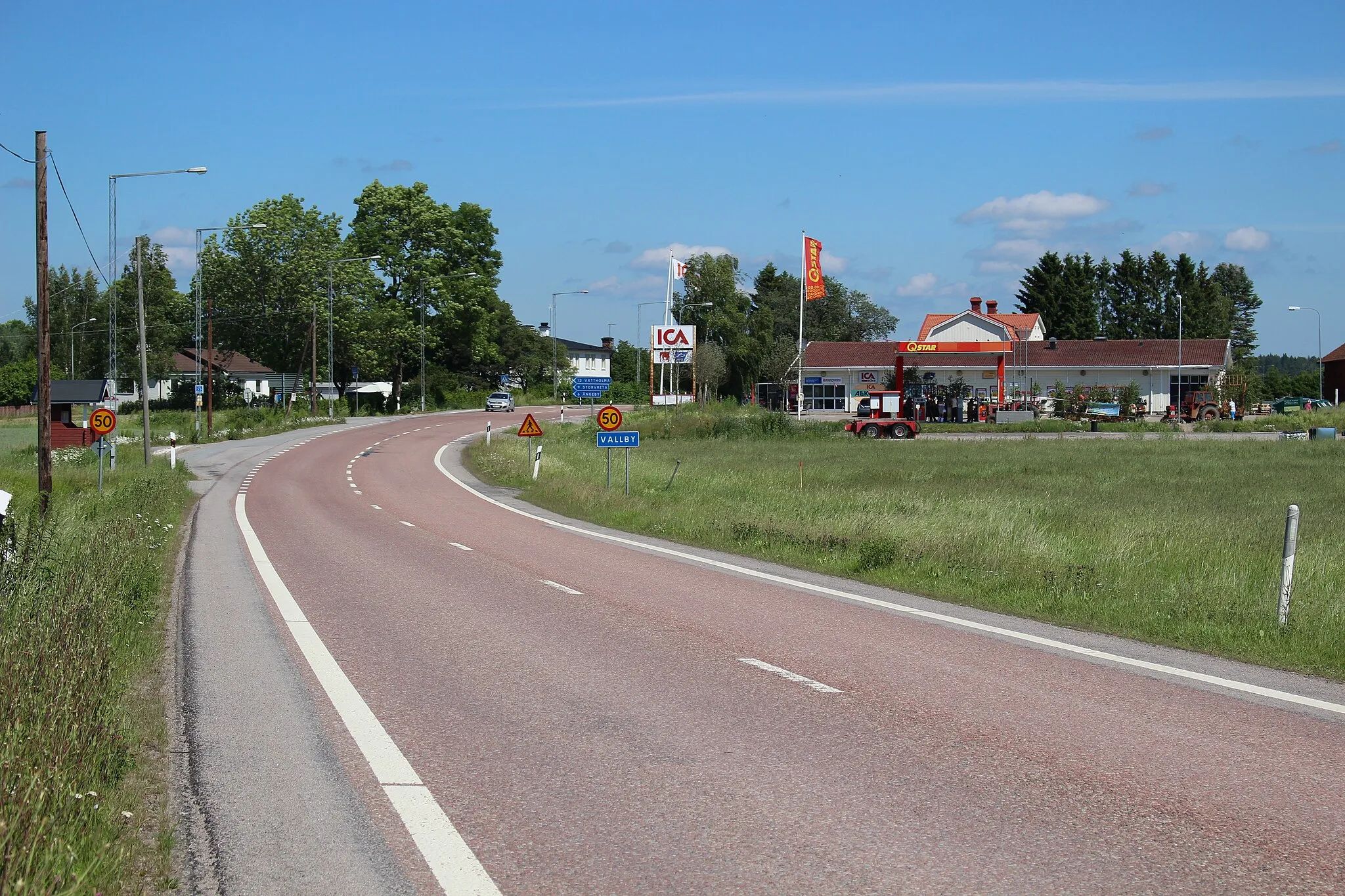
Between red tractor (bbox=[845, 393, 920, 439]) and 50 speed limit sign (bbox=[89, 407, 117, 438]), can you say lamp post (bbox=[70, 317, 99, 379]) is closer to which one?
red tractor (bbox=[845, 393, 920, 439])

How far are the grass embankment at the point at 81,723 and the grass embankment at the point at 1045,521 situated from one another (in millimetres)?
8560

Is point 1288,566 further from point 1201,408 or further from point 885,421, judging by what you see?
point 1201,408

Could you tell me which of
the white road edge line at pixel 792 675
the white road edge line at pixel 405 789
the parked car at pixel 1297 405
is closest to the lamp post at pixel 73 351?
the parked car at pixel 1297 405

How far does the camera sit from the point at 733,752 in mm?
7172

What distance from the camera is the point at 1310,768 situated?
679cm

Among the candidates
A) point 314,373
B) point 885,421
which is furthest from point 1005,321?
point 314,373

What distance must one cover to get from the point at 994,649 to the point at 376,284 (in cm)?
8592

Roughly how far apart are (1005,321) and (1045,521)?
83.9 metres

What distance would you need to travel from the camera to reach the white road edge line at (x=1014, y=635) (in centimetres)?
868

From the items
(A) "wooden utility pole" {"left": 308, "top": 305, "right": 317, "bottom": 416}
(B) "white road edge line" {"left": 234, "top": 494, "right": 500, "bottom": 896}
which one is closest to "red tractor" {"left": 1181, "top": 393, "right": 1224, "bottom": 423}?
(A) "wooden utility pole" {"left": 308, "top": 305, "right": 317, "bottom": 416}

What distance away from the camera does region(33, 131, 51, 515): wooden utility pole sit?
2538 centimetres

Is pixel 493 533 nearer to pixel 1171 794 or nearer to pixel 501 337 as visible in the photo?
pixel 1171 794

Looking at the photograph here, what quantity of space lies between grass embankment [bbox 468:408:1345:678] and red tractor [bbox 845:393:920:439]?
13.0m

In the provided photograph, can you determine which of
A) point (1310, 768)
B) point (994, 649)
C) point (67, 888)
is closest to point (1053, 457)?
point (994, 649)
